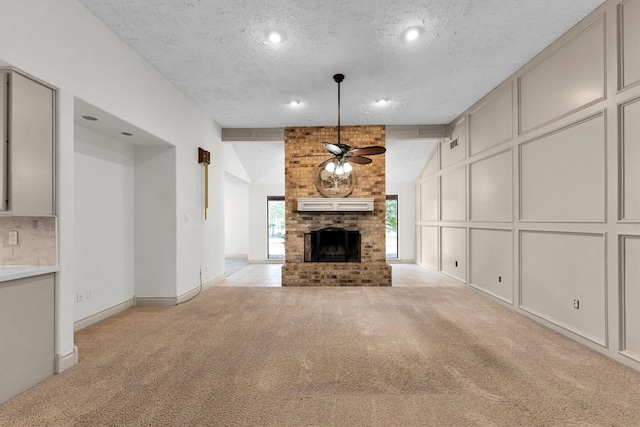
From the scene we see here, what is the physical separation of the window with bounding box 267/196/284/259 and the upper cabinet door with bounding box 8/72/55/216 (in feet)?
20.9

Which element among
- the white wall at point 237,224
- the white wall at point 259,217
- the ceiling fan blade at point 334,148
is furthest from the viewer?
the white wall at point 237,224

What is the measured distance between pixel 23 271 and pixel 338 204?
4.35 meters

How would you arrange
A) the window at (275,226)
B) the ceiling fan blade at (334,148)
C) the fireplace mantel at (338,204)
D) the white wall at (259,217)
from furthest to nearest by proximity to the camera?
the window at (275,226)
the white wall at (259,217)
the fireplace mantel at (338,204)
the ceiling fan blade at (334,148)

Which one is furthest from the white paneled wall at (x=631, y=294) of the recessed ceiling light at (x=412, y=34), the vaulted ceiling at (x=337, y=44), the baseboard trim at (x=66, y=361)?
the baseboard trim at (x=66, y=361)

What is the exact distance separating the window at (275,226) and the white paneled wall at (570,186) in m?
5.26

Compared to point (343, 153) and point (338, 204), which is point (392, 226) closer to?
point (338, 204)

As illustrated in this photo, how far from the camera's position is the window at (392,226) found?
337 inches

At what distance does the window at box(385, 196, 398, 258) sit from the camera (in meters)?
8.56

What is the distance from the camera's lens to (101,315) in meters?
3.61

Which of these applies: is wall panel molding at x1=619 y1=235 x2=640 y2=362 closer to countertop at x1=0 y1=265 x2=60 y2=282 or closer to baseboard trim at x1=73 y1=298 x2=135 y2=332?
countertop at x1=0 y1=265 x2=60 y2=282

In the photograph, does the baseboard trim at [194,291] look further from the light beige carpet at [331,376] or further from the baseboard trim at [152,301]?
the light beige carpet at [331,376]

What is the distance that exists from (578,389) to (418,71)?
11.5ft

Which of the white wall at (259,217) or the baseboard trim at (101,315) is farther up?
the white wall at (259,217)

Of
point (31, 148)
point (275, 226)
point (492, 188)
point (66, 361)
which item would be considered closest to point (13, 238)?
point (31, 148)
